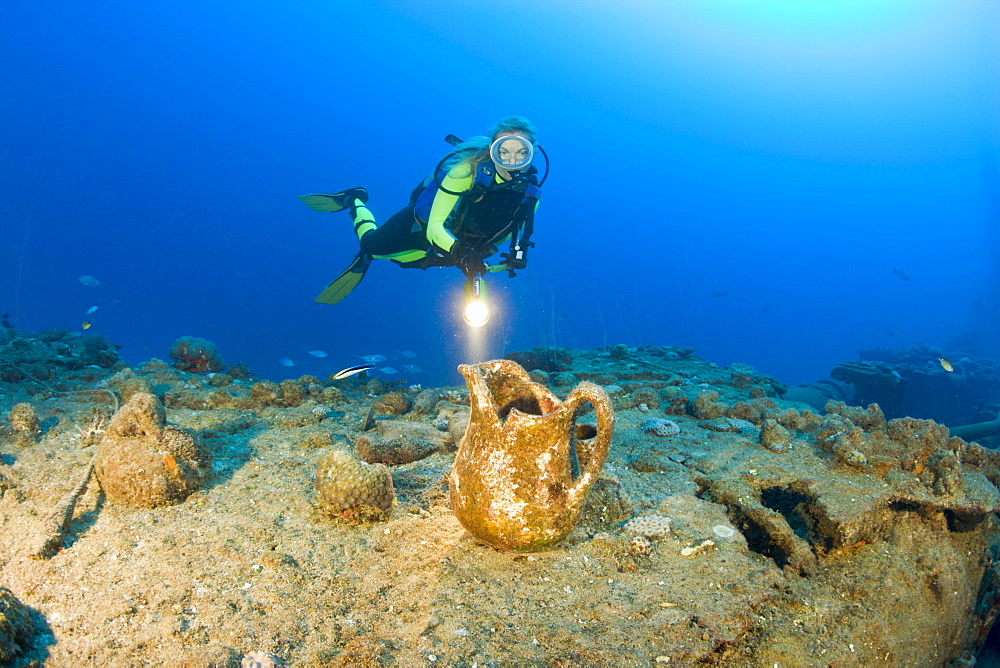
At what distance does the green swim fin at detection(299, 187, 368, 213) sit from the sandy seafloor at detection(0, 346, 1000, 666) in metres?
6.09

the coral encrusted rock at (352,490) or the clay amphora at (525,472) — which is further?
the coral encrusted rock at (352,490)

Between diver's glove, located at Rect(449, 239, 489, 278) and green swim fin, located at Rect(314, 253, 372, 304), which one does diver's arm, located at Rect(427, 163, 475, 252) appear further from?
green swim fin, located at Rect(314, 253, 372, 304)

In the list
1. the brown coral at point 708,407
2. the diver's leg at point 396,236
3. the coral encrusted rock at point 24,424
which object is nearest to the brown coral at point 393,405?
the diver's leg at point 396,236

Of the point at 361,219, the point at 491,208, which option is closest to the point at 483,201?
the point at 491,208

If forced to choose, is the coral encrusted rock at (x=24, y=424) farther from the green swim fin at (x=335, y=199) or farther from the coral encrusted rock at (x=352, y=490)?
the green swim fin at (x=335, y=199)

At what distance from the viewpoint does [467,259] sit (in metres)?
6.24

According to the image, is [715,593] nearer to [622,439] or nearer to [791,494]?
[791,494]

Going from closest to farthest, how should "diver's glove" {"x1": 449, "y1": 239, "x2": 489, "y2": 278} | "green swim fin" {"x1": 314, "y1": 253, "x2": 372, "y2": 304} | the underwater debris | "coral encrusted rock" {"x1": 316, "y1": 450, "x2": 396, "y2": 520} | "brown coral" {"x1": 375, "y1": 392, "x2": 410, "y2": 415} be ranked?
the underwater debris < "coral encrusted rock" {"x1": 316, "y1": 450, "x2": 396, "y2": 520} < "diver's glove" {"x1": 449, "y1": 239, "x2": 489, "y2": 278} < "brown coral" {"x1": 375, "y1": 392, "x2": 410, "y2": 415} < "green swim fin" {"x1": 314, "y1": 253, "x2": 372, "y2": 304}

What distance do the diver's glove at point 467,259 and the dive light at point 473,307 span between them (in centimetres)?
13

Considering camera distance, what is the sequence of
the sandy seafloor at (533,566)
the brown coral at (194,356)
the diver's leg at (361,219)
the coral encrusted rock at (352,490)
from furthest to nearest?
1. the diver's leg at (361,219)
2. the brown coral at (194,356)
3. the coral encrusted rock at (352,490)
4. the sandy seafloor at (533,566)

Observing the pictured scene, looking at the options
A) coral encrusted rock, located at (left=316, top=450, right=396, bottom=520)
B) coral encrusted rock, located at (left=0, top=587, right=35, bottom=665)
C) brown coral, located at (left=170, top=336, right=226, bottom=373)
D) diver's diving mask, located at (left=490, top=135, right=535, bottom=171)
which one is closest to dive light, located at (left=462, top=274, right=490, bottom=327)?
diver's diving mask, located at (left=490, top=135, right=535, bottom=171)

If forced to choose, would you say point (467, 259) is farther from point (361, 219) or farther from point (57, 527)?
point (57, 527)

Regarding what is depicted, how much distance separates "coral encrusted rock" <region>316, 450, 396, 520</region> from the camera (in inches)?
129

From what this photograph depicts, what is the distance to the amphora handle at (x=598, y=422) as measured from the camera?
2.75 metres
